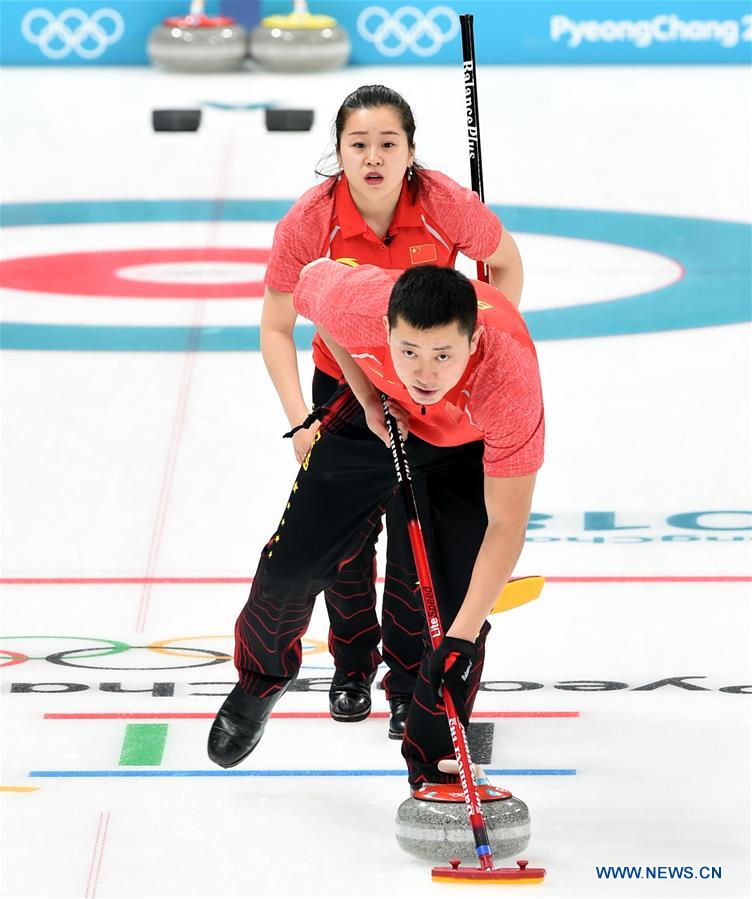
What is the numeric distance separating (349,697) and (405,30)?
10160 millimetres

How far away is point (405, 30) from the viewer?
13.1 meters

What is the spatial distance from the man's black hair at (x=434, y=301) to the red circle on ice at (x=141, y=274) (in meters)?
4.74

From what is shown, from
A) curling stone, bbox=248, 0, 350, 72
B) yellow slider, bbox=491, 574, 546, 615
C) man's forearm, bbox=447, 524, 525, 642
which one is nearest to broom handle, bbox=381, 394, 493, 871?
man's forearm, bbox=447, 524, 525, 642

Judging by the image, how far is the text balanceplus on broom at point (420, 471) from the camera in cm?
273

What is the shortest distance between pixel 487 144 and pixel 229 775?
309 inches

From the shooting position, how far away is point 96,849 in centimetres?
308

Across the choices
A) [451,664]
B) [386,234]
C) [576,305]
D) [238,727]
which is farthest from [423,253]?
[576,305]

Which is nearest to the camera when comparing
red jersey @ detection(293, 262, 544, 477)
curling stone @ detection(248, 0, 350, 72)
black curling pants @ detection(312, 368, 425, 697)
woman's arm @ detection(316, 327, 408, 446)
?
red jersey @ detection(293, 262, 544, 477)

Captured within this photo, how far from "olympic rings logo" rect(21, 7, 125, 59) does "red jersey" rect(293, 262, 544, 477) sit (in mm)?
10590

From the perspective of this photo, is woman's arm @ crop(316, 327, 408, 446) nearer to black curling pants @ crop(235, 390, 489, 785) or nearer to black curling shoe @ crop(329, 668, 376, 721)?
black curling pants @ crop(235, 390, 489, 785)

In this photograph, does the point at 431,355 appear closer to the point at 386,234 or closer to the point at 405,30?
the point at 386,234

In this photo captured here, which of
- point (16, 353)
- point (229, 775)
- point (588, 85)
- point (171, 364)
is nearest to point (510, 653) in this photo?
point (229, 775)

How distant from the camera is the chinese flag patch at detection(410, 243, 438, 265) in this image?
3387 mm

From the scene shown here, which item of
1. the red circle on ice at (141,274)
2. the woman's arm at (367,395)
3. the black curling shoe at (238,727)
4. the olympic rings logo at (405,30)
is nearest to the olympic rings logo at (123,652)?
the black curling shoe at (238,727)
